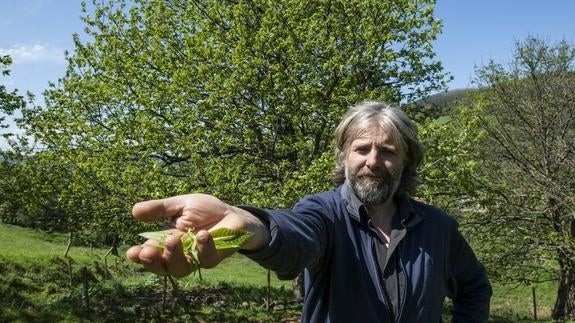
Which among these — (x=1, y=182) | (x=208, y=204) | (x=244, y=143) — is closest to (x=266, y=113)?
(x=244, y=143)

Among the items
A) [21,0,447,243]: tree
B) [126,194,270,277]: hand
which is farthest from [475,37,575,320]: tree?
[126,194,270,277]: hand

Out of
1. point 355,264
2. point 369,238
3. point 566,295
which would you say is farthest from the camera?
point 566,295

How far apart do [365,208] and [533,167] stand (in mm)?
15842

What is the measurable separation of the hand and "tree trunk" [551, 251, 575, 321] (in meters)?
17.0

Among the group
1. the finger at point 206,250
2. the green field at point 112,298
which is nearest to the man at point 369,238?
the finger at point 206,250

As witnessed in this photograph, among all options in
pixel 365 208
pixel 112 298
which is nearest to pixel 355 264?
pixel 365 208

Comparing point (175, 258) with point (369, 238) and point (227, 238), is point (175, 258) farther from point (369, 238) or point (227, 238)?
point (369, 238)

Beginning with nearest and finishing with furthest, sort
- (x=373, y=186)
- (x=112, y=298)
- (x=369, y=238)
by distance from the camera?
1. (x=369, y=238)
2. (x=373, y=186)
3. (x=112, y=298)

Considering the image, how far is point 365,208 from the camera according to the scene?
2686mm

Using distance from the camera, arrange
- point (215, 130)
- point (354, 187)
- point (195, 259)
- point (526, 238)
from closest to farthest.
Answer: point (195, 259) → point (354, 187) → point (215, 130) → point (526, 238)

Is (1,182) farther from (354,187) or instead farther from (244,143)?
(354,187)

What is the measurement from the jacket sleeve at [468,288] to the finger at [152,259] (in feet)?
6.97

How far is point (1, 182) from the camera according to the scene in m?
13.5

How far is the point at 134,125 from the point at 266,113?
297 cm
